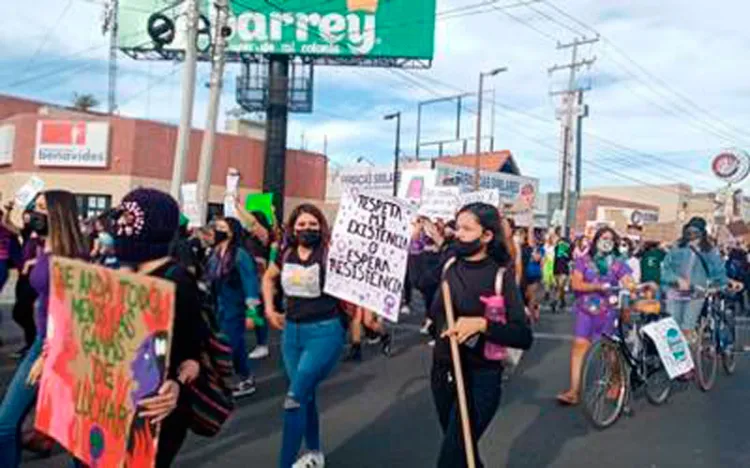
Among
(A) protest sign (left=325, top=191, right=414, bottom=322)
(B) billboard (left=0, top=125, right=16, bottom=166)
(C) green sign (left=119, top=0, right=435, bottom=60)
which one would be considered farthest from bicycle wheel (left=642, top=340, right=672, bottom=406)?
(B) billboard (left=0, top=125, right=16, bottom=166)

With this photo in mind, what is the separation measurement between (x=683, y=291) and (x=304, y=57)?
28831 millimetres

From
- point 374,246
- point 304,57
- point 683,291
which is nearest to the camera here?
point 374,246

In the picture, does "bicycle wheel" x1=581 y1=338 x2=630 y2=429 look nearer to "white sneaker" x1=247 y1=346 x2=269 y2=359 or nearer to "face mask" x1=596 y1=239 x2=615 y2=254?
"face mask" x1=596 y1=239 x2=615 y2=254

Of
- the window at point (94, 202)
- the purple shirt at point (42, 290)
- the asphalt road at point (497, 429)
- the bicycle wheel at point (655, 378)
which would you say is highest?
the window at point (94, 202)

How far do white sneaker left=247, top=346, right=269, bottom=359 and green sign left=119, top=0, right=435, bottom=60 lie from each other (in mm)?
26069

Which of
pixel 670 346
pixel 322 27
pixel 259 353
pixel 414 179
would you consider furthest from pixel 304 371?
pixel 322 27

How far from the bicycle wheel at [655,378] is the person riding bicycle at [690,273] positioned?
3.55 feet

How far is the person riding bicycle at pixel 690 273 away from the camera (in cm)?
880

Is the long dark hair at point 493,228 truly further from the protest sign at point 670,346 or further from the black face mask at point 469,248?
the protest sign at point 670,346

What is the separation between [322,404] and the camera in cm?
718

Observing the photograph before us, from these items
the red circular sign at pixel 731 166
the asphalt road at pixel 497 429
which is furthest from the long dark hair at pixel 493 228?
the red circular sign at pixel 731 166

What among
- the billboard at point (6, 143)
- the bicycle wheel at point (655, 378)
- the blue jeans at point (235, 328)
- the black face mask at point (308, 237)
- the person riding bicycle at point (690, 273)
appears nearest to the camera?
the black face mask at point (308, 237)

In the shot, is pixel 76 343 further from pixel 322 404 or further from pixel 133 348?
pixel 322 404

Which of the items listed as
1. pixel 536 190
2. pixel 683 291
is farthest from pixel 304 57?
pixel 683 291
